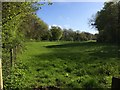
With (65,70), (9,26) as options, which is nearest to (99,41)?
(65,70)

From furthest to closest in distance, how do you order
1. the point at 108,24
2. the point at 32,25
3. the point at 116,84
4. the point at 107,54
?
the point at 108,24 < the point at 32,25 < the point at 107,54 < the point at 116,84

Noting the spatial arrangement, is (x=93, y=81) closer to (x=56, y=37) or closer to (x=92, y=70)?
(x=92, y=70)

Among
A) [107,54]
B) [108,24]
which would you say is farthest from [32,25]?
[108,24]

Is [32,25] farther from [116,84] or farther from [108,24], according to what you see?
[116,84]

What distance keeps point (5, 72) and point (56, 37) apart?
861 inches

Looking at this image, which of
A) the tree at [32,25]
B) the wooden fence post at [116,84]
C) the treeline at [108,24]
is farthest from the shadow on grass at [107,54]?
the wooden fence post at [116,84]

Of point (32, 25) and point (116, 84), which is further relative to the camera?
point (32, 25)

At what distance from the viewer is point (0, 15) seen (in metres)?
5.27

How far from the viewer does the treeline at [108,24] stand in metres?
21.4

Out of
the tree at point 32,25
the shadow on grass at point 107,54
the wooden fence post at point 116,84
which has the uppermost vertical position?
the tree at point 32,25

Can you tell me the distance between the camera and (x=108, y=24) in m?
25.2

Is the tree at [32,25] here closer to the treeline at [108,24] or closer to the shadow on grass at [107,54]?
the shadow on grass at [107,54]

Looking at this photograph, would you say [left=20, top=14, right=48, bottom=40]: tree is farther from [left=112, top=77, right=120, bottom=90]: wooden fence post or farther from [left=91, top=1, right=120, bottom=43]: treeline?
[left=91, top=1, right=120, bottom=43]: treeline

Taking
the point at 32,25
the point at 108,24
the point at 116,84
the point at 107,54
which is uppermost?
the point at 108,24
